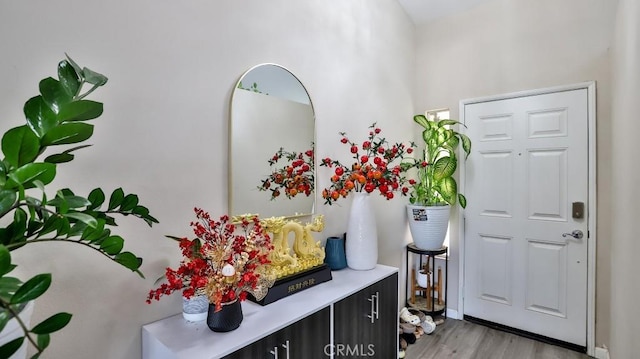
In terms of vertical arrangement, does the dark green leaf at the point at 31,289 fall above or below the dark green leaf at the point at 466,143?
below

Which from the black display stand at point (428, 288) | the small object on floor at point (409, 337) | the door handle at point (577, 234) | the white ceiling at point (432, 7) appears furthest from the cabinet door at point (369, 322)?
the white ceiling at point (432, 7)

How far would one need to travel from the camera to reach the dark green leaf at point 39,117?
1.98ft

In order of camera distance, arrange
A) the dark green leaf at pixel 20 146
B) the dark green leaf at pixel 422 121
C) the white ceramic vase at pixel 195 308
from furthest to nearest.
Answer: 1. the dark green leaf at pixel 422 121
2. the white ceramic vase at pixel 195 308
3. the dark green leaf at pixel 20 146

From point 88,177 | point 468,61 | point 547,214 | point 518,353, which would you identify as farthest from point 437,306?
point 88,177

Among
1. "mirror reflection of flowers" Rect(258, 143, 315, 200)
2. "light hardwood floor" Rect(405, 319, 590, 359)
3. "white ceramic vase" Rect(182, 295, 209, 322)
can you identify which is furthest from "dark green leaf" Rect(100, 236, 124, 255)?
"light hardwood floor" Rect(405, 319, 590, 359)

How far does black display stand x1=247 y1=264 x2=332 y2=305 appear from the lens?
1.52m

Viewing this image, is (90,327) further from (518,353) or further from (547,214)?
(547,214)

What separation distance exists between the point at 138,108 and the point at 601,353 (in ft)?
11.4

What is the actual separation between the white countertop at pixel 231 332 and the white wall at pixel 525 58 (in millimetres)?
2054

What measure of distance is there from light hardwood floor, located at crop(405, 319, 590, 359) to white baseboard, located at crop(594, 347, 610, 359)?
7 centimetres

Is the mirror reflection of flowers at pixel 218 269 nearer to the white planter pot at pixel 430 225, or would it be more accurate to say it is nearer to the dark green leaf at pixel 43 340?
the dark green leaf at pixel 43 340

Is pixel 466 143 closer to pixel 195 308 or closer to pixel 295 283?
pixel 295 283

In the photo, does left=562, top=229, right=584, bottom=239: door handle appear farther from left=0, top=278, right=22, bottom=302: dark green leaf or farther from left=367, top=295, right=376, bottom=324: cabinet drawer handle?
left=0, top=278, right=22, bottom=302: dark green leaf

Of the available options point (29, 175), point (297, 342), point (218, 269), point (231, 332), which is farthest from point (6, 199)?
point (297, 342)
